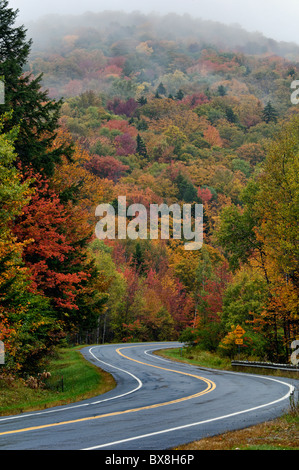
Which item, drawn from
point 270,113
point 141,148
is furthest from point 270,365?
point 270,113

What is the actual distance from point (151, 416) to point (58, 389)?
40.9 ft

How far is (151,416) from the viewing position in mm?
11828

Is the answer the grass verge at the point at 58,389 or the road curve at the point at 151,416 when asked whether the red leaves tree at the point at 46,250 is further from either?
the road curve at the point at 151,416

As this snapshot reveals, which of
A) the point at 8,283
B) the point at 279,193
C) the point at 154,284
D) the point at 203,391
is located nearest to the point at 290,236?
the point at 279,193

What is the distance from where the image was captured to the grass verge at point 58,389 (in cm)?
1633

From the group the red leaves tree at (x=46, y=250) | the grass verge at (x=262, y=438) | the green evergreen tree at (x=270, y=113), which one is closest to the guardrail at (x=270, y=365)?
the red leaves tree at (x=46, y=250)

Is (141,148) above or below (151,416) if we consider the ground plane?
above

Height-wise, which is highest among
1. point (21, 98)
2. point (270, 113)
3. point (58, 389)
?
point (270, 113)

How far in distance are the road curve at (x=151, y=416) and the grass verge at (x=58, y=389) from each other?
1.17m

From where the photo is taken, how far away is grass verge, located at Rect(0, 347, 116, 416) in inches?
643

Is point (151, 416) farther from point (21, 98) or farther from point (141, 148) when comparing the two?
point (141, 148)
